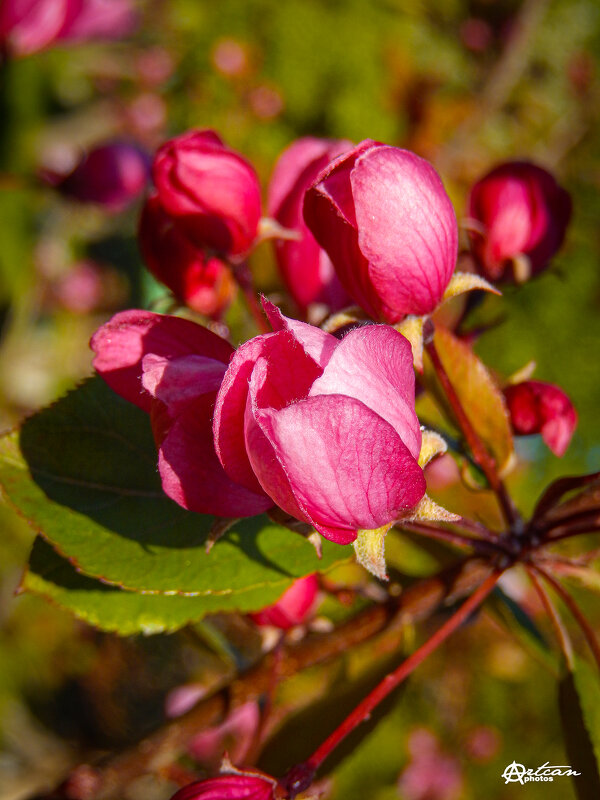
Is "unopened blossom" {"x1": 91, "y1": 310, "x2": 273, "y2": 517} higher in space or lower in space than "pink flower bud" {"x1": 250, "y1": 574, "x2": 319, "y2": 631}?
higher

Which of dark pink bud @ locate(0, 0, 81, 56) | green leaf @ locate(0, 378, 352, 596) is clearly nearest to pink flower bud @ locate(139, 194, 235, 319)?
green leaf @ locate(0, 378, 352, 596)

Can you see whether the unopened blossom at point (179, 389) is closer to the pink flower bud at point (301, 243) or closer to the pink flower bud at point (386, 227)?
the pink flower bud at point (386, 227)

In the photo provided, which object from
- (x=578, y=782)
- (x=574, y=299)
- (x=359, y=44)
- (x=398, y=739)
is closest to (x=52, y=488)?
(x=578, y=782)

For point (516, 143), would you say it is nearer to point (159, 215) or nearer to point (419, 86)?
point (419, 86)

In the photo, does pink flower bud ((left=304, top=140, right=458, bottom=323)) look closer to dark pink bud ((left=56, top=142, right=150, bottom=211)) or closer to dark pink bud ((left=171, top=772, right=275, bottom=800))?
dark pink bud ((left=171, top=772, right=275, bottom=800))
